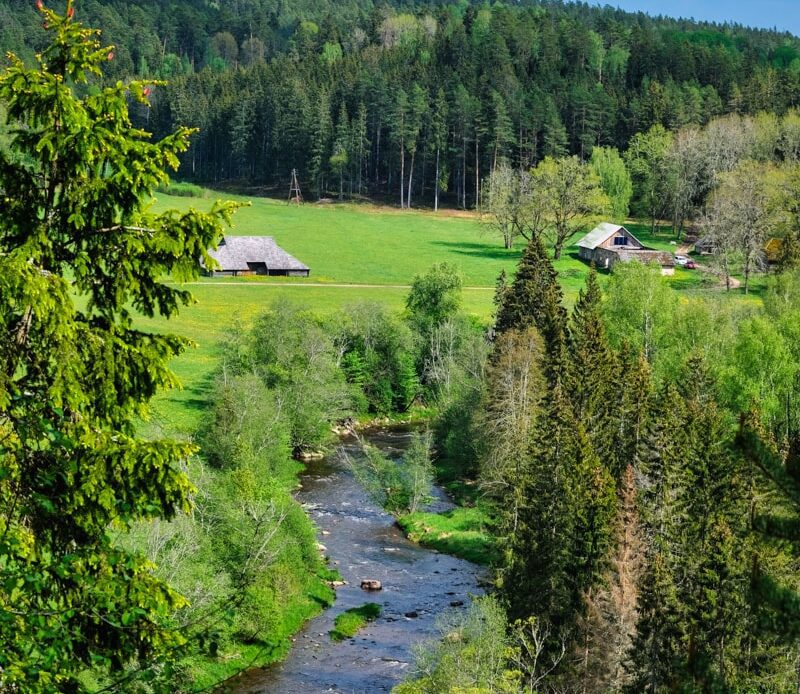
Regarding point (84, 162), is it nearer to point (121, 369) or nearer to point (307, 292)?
point (121, 369)

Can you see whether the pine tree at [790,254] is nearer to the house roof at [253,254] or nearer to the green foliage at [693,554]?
the house roof at [253,254]

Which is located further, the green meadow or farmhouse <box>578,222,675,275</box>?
farmhouse <box>578,222,675,275</box>

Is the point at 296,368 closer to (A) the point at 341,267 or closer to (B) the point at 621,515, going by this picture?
(B) the point at 621,515

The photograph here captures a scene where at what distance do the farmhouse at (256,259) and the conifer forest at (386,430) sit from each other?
0.54 meters

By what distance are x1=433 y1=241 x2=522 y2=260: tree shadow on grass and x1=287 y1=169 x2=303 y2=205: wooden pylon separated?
4015 cm

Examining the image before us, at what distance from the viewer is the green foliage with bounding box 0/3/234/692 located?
39.9ft

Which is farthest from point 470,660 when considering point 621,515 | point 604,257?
point 604,257

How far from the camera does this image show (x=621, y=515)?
1769 inches

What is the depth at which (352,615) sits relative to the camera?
1961 inches

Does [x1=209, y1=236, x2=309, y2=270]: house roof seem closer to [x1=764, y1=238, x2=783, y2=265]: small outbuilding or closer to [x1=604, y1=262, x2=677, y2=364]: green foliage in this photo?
[x1=604, y1=262, x2=677, y2=364]: green foliage

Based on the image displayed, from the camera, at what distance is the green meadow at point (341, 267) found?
9006cm

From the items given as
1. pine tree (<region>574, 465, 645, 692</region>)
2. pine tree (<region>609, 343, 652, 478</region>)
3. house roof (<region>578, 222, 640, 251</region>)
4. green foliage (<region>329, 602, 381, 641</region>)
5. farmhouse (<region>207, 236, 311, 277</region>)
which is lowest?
green foliage (<region>329, 602, 381, 641</region>)

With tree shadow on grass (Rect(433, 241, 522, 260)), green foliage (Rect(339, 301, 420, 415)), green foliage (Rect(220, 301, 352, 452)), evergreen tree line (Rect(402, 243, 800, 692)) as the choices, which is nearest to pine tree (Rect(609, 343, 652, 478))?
evergreen tree line (Rect(402, 243, 800, 692))

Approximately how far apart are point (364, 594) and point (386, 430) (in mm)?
32970
